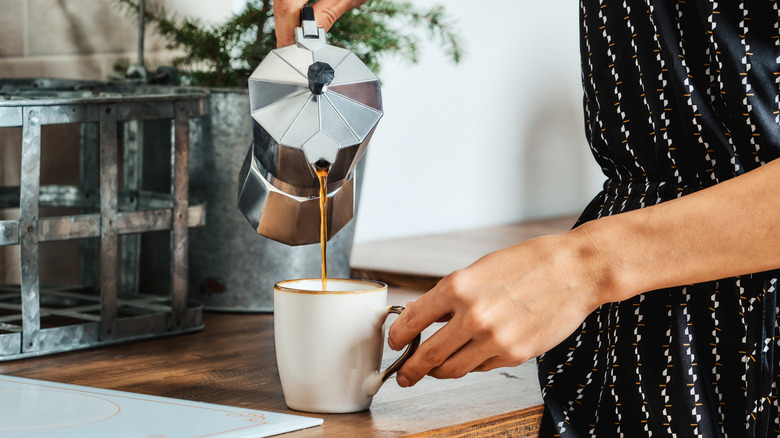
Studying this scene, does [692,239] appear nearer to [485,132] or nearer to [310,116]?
[310,116]

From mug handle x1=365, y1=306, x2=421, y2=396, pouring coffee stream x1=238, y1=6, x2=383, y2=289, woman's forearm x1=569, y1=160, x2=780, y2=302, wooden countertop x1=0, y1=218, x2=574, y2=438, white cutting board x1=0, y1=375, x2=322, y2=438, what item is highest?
pouring coffee stream x1=238, y1=6, x2=383, y2=289

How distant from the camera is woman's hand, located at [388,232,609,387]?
21.4 inches

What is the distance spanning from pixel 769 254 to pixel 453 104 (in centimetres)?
115

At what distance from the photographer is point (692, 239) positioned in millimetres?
542

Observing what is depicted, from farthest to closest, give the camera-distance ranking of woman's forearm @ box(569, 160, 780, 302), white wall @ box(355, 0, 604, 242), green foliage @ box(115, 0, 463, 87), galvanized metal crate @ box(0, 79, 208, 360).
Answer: white wall @ box(355, 0, 604, 242), green foliage @ box(115, 0, 463, 87), galvanized metal crate @ box(0, 79, 208, 360), woman's forearm @ box(569, 160, 780, 302)

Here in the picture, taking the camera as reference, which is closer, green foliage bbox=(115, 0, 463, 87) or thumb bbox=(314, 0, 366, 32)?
thumb bbox=(314, 0, 366, 32)

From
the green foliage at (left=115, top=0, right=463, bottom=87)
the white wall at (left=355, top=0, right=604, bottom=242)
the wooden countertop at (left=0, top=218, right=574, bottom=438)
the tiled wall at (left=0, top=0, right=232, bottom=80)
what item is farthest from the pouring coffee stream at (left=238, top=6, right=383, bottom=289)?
the white wall at (left=355, top=0, right=604, bottom=242)

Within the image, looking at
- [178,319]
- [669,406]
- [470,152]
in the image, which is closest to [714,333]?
[669,406]

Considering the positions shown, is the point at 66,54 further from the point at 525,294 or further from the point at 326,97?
the point at 525,294

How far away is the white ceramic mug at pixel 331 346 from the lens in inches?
22.8

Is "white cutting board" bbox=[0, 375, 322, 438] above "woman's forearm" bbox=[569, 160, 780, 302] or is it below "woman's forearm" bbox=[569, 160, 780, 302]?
below

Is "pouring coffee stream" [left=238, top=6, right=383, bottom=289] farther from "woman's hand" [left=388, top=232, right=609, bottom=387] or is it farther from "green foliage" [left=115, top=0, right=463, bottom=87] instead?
"green foliage" [left=115, top=0, right=463, bottom=87]

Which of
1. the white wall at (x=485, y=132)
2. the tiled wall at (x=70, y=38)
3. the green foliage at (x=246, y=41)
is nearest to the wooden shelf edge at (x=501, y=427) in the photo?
the green foliage at (x=246, y=41)

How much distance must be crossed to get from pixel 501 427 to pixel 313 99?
0.79ft
